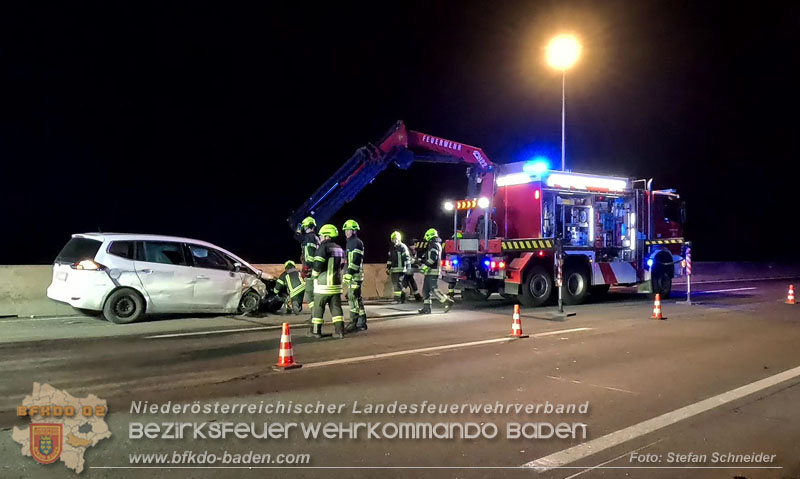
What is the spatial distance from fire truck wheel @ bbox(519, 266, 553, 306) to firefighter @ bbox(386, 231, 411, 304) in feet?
9.62

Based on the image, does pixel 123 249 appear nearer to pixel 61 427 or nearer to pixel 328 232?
pixel 328 232

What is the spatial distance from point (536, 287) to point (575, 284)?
1.35 metres

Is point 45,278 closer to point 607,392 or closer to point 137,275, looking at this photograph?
point 137,275

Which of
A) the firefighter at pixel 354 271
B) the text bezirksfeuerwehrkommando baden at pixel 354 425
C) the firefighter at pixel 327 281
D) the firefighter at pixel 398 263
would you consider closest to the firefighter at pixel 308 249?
the firefighter at pixel 327 281

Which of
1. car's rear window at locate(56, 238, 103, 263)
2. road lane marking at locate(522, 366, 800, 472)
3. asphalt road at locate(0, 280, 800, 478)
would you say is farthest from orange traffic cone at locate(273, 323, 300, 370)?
car's rear window at locate(56, 238, 103, 263)

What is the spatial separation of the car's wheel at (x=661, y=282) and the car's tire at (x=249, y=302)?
1129 centimetres

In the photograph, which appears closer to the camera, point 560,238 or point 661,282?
point 560,238

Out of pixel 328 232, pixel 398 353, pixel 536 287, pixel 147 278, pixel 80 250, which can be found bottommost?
pixel 398 353

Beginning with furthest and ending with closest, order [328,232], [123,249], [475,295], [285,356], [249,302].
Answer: [475,295] < [249,302] < [123,249] < [328,232] < [285,356]

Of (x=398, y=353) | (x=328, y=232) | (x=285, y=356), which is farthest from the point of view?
(x=328, y=232)

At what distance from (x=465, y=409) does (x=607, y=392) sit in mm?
1779

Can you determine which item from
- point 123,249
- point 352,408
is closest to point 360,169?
point 123,249

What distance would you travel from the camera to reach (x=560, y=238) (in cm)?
1513

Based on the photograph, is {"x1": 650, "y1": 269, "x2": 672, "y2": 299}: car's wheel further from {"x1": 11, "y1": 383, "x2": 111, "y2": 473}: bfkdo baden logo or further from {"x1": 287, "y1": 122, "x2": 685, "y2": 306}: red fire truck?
{"x1": 11, "y1": 383, "x2": 111, "y2": 473}: bfkdo baden logo
